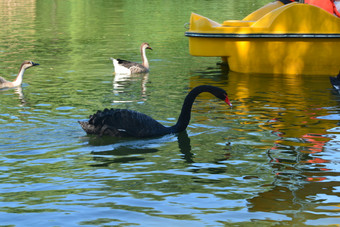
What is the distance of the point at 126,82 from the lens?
586 inches

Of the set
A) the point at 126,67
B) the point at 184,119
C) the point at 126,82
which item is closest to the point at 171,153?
the point at 184,119

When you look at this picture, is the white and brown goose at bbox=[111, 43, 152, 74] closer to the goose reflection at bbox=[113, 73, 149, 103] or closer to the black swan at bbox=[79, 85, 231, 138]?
the goose reflection at bbox=[113, 73, 149, 103]

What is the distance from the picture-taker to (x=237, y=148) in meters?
8.82

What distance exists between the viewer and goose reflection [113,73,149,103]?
13438 millimetres

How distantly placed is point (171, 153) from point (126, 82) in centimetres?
636

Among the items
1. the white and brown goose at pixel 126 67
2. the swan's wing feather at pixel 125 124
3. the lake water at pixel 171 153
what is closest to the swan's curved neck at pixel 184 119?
the lake water at pixel 171 153

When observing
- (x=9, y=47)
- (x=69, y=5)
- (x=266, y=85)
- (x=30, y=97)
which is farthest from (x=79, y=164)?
(x=69, y=5)

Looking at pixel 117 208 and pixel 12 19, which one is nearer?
pixel 117 208

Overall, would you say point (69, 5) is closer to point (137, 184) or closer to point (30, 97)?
point (30, 97)

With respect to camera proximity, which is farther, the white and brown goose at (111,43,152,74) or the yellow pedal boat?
the white and brown goose at (111,43,152,74)

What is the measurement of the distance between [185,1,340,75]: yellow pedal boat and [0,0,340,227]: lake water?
1.16ft

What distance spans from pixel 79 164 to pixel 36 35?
60.3 feet

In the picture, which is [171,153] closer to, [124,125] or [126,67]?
[124,125]

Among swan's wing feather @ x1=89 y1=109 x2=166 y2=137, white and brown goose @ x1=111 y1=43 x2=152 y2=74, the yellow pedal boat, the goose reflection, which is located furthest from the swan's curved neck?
white and brown goose @ x1=111 y1=43 x2=152 y2=74
